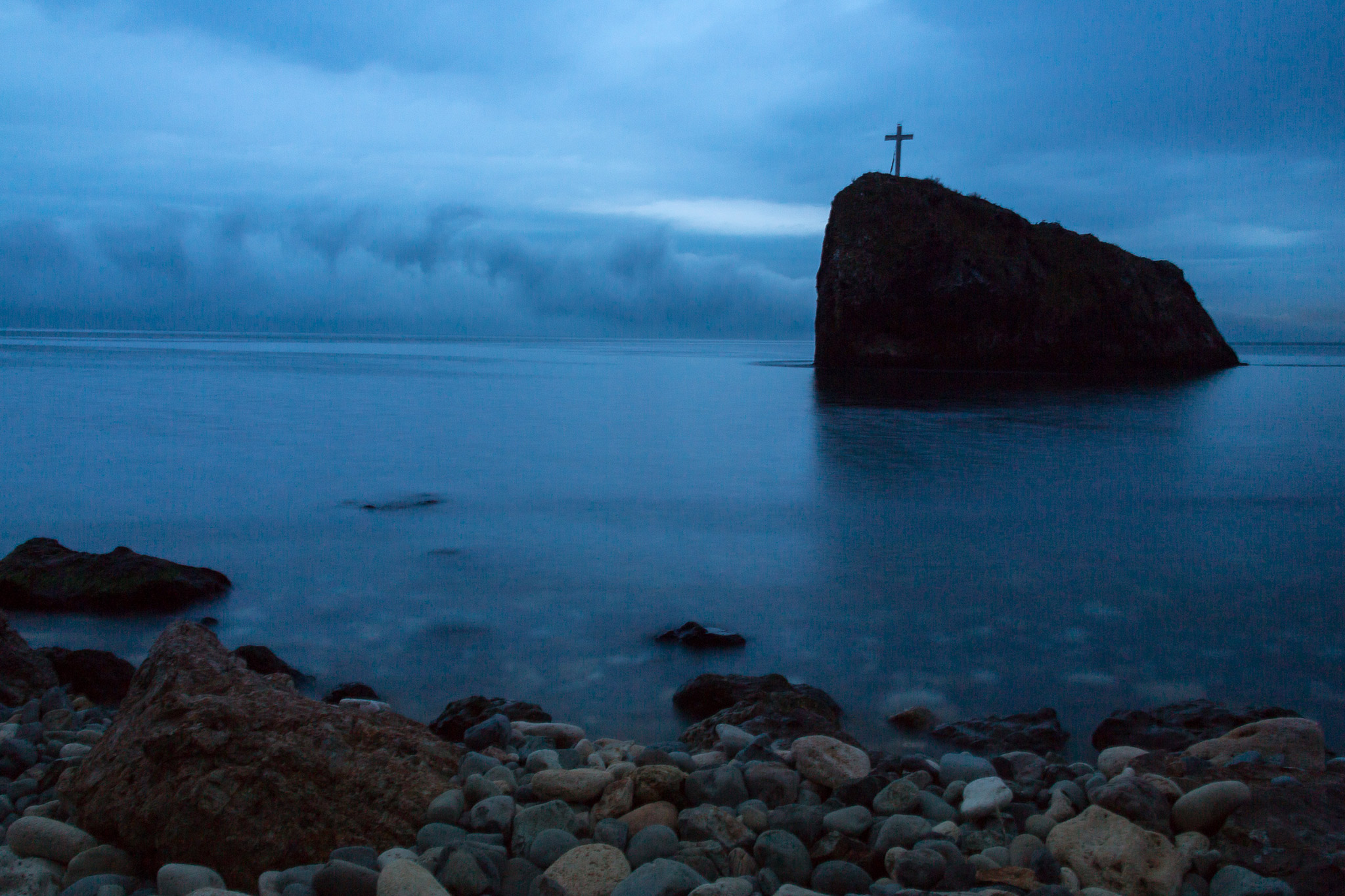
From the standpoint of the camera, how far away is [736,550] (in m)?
8.85

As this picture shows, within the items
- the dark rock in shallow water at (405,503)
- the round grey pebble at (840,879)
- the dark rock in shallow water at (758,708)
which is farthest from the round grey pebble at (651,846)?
the dark rock in shallow water at (405,503)

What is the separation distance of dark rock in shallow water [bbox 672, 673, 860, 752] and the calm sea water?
0.67 ft

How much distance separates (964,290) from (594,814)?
43.2 m

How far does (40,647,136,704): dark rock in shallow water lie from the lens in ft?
17.0

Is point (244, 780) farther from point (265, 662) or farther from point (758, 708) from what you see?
point (758, 708)

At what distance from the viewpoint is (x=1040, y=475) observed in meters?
13.6

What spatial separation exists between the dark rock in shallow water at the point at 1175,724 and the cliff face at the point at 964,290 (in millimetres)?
40191

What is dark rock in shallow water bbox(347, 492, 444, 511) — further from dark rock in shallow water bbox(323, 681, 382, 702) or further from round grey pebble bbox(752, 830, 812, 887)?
round grey pebble bbox(752, 830, 812, 887)

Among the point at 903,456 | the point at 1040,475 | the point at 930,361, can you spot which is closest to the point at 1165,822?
the point at 1040,475

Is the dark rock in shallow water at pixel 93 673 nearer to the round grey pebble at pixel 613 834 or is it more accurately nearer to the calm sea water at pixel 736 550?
the calm sea water at pixel 736 550

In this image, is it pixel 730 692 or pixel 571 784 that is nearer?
pixel 571 784

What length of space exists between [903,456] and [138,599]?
11711 millimetres

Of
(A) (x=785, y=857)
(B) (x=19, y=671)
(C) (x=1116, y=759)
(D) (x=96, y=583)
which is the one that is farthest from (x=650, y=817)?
(D) (x=96, y=583)

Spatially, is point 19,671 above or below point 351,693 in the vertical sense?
above
